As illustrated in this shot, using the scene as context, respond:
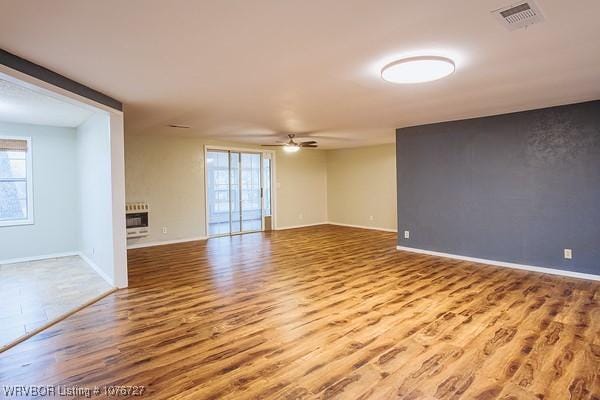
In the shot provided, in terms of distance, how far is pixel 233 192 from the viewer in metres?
8.64

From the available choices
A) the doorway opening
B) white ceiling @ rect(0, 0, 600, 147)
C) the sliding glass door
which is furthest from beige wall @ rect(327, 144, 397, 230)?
white ceiling @ rect(0, 0, 600, 147)

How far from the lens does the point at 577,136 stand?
4.46 metres

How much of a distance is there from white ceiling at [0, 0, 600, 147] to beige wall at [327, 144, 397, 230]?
4.44m

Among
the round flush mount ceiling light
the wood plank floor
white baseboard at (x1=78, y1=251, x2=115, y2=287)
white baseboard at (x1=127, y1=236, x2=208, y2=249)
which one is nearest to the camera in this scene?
the wood plank floor

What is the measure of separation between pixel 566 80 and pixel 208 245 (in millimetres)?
6420

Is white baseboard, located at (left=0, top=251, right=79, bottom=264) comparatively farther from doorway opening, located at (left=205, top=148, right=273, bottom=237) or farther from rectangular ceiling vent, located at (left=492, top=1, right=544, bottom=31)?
rectangular ceiling vent, located at (left=492, top=1, right=544, bottom=31)

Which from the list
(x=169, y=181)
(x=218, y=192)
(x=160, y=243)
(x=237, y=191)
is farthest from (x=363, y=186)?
(x=160, y=243)

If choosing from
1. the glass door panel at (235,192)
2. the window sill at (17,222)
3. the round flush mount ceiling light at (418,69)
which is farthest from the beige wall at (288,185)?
the round flush mount ceiling light at (418,69)

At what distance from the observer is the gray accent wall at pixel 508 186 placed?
446cm

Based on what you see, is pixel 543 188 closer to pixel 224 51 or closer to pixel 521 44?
pixel 521 44

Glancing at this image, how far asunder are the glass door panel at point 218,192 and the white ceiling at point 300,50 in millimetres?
3680

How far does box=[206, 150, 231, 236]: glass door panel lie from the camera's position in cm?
817

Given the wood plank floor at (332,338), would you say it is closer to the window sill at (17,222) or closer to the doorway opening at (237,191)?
the window sill at (17,222)

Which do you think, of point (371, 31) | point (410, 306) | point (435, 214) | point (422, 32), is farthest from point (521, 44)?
point (435, 214)
